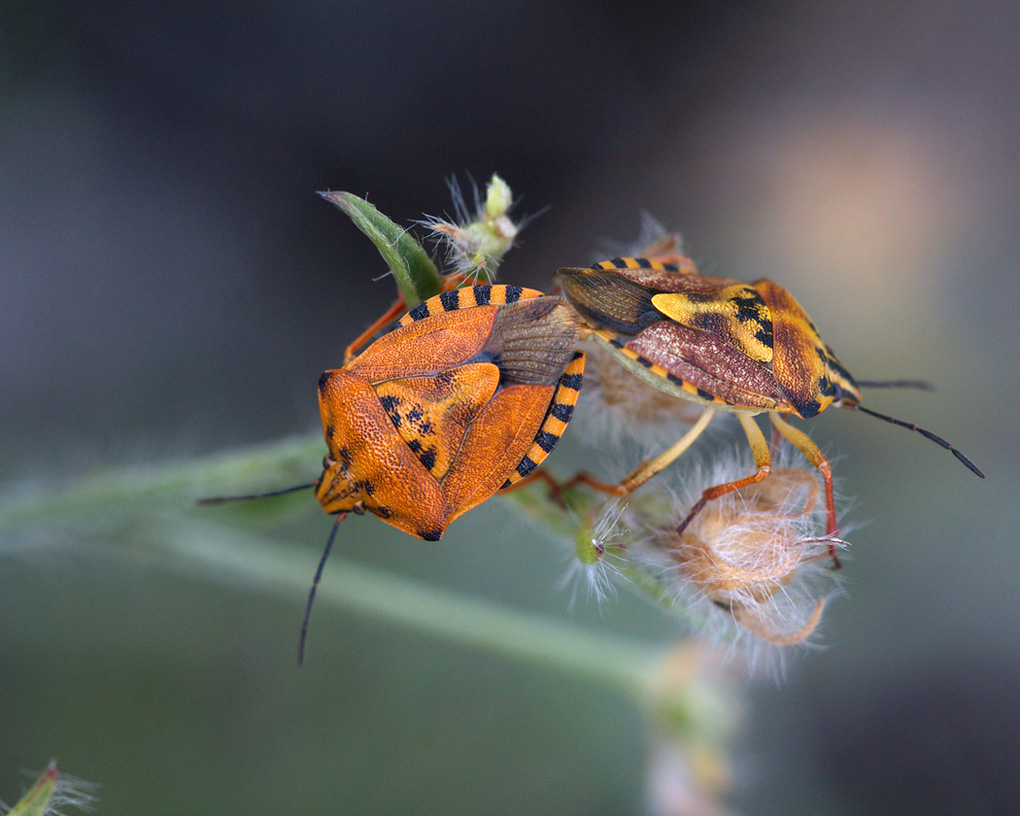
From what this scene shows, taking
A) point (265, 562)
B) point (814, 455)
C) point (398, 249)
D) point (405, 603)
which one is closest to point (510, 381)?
point (398, 249)

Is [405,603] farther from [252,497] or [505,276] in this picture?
[505,276]

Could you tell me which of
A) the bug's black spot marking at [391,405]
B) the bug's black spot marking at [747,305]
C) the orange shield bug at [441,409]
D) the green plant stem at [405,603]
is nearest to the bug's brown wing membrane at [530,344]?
the orange shield bug at [441,409]

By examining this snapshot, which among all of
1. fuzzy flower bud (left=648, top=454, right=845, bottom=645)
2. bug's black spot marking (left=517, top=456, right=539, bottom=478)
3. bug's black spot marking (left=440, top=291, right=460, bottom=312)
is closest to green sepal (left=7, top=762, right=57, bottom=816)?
bug's black spot marking (left=517, top=456, right=539, bottom=478)

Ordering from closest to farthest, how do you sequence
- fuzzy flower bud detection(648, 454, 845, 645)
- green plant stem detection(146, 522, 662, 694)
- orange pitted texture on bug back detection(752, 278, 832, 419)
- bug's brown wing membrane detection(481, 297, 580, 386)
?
fuzzy flower bud detection(648, 454, 845, 645), bug's brown wing membrane detection(481, 297, 580, 386), orange pitted texture on bug back detection(752, 278, 832, 419), green plant stem detection(146, 522, 662, 694)

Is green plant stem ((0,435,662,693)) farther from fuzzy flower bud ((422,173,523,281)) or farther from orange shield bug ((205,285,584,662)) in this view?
fuzzy flower bud ((422,173,523,281))

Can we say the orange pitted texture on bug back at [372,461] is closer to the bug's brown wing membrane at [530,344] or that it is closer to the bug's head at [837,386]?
the bug's brown wing membrane at [530,344]

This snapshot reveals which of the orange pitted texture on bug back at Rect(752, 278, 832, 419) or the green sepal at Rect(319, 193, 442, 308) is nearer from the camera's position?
the green sepal at Rect(319, 193, 442, 308)
